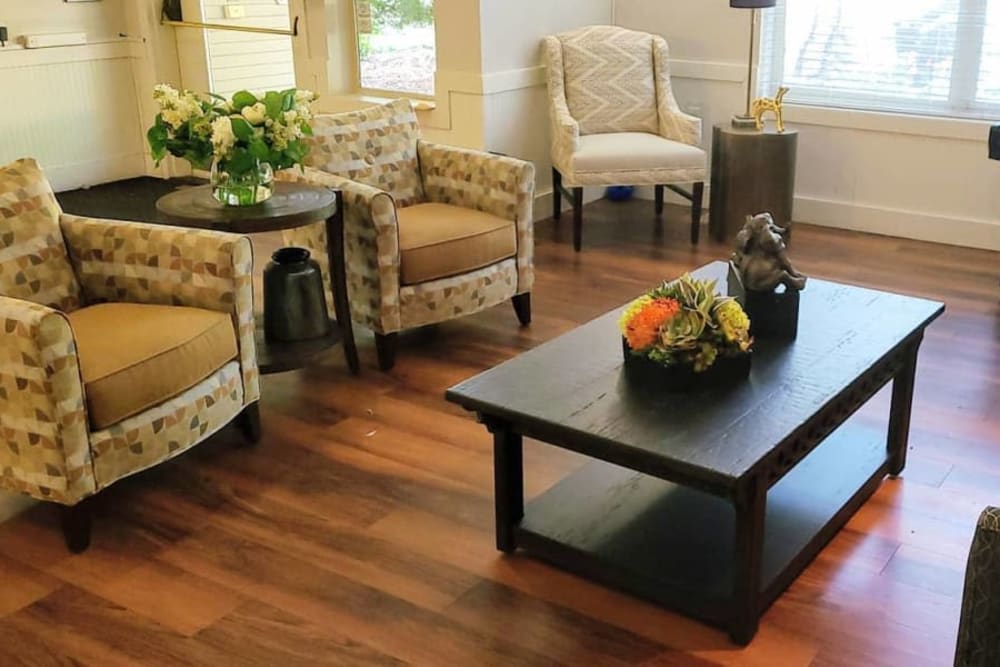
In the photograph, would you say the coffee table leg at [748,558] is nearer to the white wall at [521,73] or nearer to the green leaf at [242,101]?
the green leaf at [242,101]

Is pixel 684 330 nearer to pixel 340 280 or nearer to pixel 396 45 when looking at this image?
pixel 340 280

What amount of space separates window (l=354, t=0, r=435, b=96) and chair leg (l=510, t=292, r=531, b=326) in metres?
1.94

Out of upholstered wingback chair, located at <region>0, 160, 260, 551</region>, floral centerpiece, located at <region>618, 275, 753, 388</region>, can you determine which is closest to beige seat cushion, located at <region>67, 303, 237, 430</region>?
upholstered wingback chair, located at <region>0, 160, 260, 551</region>

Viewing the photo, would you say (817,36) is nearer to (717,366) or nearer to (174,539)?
(717,366)

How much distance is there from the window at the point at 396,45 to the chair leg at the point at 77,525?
3495mm

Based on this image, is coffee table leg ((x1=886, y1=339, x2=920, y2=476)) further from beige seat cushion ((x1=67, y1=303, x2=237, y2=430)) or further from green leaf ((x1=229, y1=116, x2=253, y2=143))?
green leaf ((x1=229, y1=116, x2=253, y2=143))

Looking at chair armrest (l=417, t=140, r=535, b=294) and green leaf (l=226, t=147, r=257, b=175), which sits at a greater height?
green leaf (l=226, t=147, r=257, b=175)

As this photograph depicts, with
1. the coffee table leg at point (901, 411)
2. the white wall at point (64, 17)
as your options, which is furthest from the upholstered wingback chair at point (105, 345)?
the white wall at point (64, 17)

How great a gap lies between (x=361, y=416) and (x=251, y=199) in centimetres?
78

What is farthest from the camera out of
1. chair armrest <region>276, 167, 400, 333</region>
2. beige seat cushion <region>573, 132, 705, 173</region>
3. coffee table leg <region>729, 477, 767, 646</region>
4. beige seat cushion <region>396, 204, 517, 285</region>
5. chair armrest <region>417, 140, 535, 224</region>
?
beige seat cushion <region>573, 132, 705, 173</region>

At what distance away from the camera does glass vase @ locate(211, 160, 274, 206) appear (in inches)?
136

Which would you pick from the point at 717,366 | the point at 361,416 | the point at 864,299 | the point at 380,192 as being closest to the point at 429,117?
the point at 380,192

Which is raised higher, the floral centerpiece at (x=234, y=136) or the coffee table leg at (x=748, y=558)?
the floral centerpiece at (x=234, y=136)

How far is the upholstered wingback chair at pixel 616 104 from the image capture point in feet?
17.1
